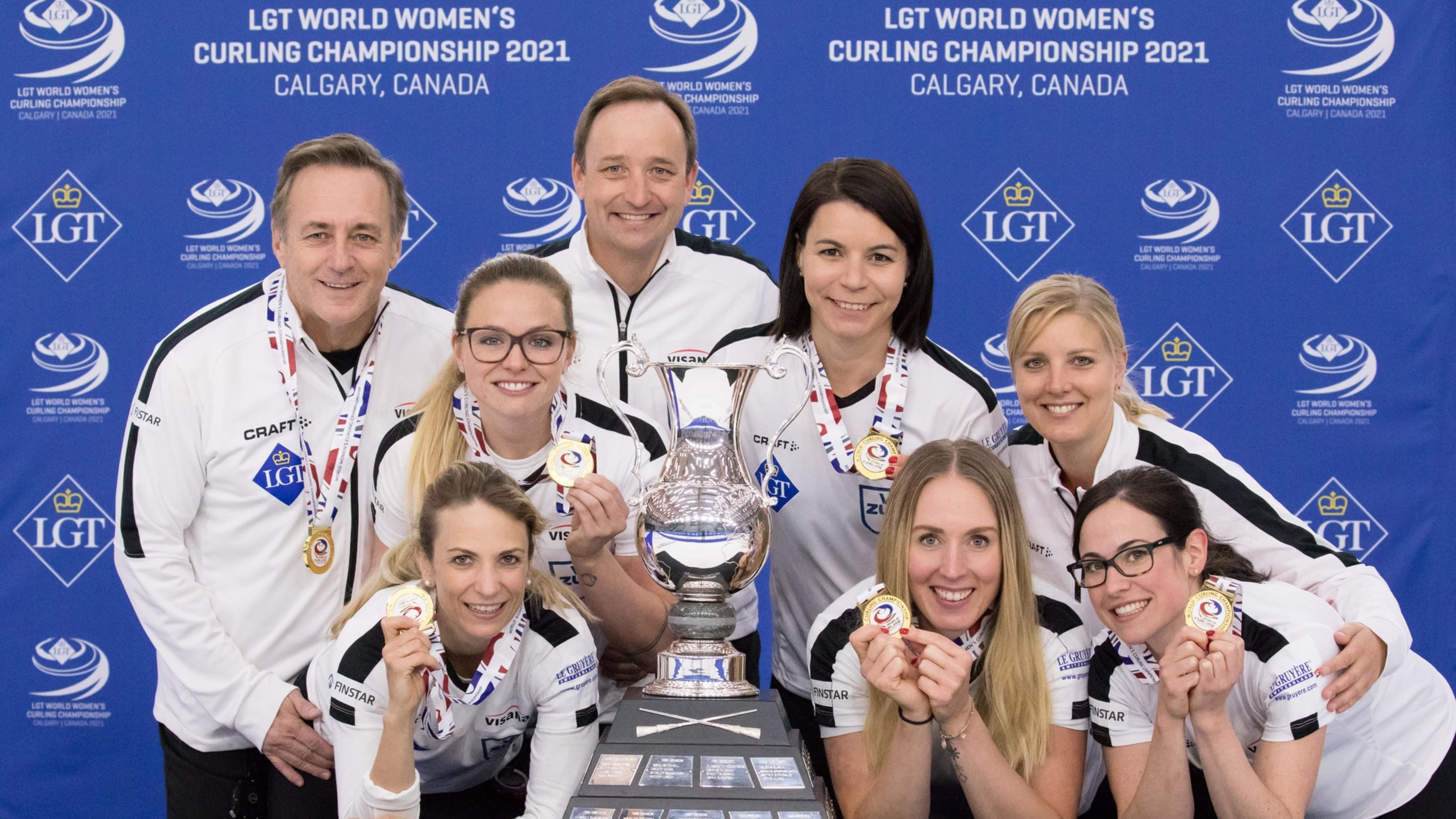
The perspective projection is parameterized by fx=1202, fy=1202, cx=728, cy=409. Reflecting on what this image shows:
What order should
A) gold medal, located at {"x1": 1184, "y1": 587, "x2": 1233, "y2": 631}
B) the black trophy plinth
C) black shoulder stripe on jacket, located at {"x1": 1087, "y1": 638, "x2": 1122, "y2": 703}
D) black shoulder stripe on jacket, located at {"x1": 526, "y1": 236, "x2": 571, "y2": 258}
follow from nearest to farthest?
the black trophy plinth < gold medal, located at {"x1": 1184, "y1": 587, "x2": 1233, "y2": 631} < black shoulder stripe on jacket, located at {"x1": 1087, "y1": 638, "x2": 1122, "y2": 703} < black shoulder stripe on jacket, located at {"x1": 526, "y1": 236, "x2": 571, "y2": 258}

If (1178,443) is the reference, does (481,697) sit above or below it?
below

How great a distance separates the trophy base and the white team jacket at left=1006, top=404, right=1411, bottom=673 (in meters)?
0.75

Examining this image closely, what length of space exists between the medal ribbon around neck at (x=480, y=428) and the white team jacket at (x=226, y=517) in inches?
14.6

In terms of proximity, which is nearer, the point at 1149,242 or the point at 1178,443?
the point at 1178,443

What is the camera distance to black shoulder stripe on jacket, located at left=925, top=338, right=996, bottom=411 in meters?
2.73

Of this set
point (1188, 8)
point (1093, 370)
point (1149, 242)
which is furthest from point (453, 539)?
point (1188, 8)

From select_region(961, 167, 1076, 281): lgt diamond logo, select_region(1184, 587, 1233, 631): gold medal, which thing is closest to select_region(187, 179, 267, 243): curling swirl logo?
select_region(961, 167, 1076, 281): lgt diamond logo

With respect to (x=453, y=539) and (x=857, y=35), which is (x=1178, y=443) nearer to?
(x=453, y=539)

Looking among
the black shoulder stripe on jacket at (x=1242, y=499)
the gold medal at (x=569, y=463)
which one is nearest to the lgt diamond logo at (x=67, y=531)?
the gold medal at (x=569, y=463)

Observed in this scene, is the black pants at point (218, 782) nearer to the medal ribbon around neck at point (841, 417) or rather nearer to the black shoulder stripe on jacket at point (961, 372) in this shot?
the medal ribbon around neck at point (841, 417)

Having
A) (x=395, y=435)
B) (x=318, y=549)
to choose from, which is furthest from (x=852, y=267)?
(x=318, y=549)

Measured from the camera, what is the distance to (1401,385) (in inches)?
155

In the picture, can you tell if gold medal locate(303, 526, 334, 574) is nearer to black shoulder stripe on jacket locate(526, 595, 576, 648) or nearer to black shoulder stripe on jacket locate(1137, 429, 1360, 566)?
black shoulder stripe on jacket locate(526, 595, 576, 648)

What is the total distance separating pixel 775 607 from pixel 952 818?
2.29 feet
